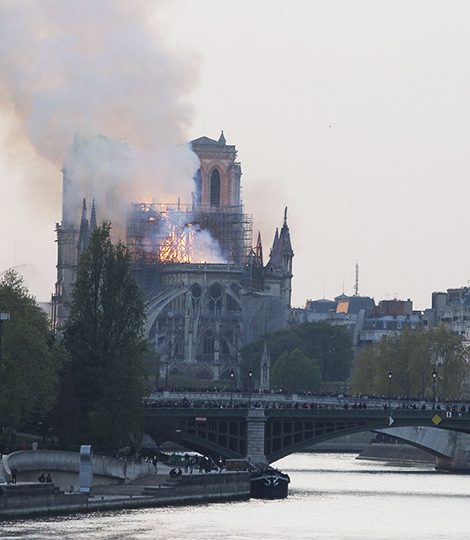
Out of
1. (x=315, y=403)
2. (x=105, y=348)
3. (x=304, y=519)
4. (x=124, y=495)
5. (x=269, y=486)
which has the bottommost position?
(x=304, y=519)

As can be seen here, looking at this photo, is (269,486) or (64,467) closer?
(64,467)

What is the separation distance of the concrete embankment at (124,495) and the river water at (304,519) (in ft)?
2.87

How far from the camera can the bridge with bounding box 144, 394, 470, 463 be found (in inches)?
6658

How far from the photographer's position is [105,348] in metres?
158

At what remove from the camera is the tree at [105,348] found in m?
153

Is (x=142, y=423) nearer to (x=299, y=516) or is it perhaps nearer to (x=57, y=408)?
(x=57, y=408)

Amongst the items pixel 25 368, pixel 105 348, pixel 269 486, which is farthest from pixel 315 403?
pixel 25 368

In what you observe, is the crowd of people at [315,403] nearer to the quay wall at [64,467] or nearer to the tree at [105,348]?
the tree at [105,348]

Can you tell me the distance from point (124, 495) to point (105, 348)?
2290 centimetres

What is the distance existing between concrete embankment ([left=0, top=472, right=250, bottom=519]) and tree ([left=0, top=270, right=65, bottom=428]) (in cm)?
611

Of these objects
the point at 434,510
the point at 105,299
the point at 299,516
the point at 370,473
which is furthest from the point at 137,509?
the point at 370,473

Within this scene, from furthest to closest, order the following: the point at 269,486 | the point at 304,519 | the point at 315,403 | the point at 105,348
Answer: the point at 315,403 < the point at 105,348 < the point at 269,486 < the point at 304,519

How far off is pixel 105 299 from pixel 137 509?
27200 millimetres

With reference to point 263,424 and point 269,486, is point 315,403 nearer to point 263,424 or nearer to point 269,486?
point 263,424
